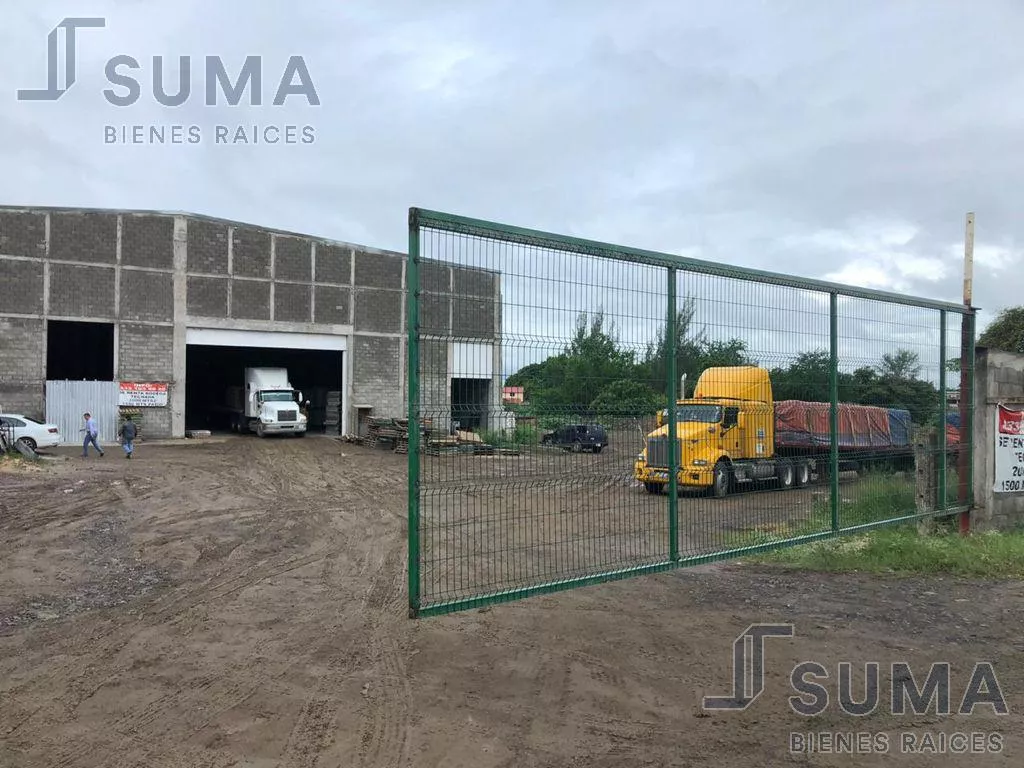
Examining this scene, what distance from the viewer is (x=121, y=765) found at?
13.3 feet

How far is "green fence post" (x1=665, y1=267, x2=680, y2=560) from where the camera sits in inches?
251

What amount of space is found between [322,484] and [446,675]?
14.5m

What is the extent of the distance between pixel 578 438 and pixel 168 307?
27.1 m

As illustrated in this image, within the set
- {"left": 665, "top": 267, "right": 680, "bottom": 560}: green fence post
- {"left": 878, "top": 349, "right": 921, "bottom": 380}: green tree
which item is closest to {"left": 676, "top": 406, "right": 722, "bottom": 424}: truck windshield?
{"left": 665, "top": 267, "right": 680, "bottom": 560}: green fence post

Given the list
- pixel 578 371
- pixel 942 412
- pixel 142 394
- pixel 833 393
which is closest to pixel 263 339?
pixel 142 394

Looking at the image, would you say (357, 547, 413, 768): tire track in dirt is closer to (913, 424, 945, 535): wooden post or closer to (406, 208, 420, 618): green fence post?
(406, 208, 420, 618): green fence post

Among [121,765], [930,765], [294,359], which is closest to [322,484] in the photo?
[121,765]

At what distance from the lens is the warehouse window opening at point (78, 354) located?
3447 cm

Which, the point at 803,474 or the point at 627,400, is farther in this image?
the point at 803,474

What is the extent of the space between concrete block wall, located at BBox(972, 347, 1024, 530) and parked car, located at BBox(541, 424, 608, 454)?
694cm

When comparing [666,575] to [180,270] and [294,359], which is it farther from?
[294,359]

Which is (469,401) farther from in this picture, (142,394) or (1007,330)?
(1007,330)

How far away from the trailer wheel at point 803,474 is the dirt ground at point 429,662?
819 millimetres

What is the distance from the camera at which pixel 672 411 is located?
21.1 feet
